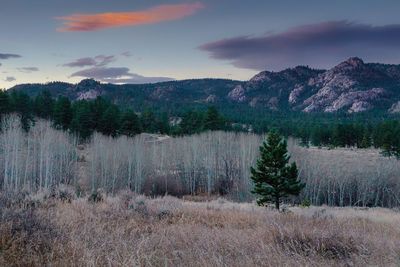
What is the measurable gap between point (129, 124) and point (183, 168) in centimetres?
2038

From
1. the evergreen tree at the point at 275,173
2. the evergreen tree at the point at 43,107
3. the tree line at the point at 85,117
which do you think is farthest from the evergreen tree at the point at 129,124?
the evergreen tree at the point at 275,173

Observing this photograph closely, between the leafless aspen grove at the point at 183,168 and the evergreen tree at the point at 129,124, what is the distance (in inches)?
505

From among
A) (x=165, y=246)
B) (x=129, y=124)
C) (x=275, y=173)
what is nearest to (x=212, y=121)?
(x=129, y=124)

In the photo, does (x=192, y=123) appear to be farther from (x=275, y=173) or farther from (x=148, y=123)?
(x=275, y=173)

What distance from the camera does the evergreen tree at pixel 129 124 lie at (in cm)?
8200

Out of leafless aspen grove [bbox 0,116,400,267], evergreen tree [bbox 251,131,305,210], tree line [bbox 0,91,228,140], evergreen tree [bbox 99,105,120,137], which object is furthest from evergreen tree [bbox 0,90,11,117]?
evergreen tree [bbox 251,131,305,210]

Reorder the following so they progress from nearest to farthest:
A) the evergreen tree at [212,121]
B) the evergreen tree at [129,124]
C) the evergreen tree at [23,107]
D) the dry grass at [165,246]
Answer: the dry grass at [165,246] → the evergreen tree at [23,107] → the evergreen tree at [212,121] → the evergreen tree at [129,124]

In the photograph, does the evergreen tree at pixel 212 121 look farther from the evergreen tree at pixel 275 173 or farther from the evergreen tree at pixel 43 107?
the evergreen tree at pixel 275 173

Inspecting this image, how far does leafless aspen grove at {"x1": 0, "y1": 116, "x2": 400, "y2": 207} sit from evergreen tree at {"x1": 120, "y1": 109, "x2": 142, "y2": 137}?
505 inches

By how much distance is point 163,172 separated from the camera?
221 ft

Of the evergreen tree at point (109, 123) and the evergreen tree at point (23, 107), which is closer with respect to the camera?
the evergreen tree at point (23, 107)

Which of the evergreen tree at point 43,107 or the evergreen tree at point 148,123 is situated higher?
the evergreen tree at point 43,107

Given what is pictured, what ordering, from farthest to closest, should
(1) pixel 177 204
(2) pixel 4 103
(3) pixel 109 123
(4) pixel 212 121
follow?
1. (4) pixel 212 121
2. (3) pixel 109 123
3. (2) pixel 4 103
4. (1) pixel 177 204

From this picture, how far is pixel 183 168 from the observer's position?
67500 millimetres
